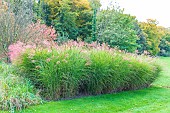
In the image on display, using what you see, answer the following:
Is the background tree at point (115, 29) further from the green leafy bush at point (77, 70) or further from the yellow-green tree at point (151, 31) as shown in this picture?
the green leafy bush at point (77, 70)

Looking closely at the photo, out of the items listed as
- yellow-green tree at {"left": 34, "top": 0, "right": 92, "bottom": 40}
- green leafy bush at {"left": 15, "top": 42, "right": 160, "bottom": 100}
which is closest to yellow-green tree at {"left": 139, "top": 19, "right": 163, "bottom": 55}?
yellow-green tree at {"left": 34, "top": 0, "right": 92, "bottom": 40}

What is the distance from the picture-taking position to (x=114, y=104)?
5.76 meters

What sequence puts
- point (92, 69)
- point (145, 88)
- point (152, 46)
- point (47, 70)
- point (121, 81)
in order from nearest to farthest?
point (47, 70) → point (92, 69) → point (121, 81) → point (145, 88) → point (152, 46)

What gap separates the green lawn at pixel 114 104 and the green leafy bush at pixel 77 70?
0.95ft

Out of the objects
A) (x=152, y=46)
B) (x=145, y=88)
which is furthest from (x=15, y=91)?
(x=152, y=46)

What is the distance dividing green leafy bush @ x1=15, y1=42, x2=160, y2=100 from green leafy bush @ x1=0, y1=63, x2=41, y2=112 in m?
0.30

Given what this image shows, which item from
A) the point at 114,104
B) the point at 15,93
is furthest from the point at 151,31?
the point at 15,93

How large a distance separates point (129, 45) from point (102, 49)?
37.0 ft

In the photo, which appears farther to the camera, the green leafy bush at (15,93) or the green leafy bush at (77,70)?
the green leafy bush at (77,70)

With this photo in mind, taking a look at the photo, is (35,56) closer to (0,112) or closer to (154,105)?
(0,112)

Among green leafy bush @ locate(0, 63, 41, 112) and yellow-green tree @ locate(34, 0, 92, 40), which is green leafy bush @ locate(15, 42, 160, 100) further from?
yellow-green tree @ locate(34, 0, 92, 40)

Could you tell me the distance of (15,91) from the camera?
5.15 m

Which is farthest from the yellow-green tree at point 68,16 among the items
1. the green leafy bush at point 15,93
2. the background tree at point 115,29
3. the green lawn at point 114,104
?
the green leafy bush at point 15,93

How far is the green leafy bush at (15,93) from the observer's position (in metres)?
4.93
